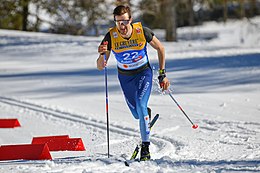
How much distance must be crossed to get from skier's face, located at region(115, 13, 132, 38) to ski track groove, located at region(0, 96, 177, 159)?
1512 millimetres

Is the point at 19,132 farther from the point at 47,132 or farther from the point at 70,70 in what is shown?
the point at 70,70

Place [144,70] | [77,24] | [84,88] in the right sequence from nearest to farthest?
[144,70] < [84,88] < [77,24]

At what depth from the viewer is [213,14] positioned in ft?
117

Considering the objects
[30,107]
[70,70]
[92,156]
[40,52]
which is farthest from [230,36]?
[92,156]

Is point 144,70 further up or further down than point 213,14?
further up

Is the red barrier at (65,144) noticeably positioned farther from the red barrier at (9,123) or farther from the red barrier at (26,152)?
the red barrier at (9,123)

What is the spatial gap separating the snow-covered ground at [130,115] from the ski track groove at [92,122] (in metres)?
0.01

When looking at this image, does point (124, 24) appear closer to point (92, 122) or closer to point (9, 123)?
point (92, 122)

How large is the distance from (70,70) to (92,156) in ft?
29.5

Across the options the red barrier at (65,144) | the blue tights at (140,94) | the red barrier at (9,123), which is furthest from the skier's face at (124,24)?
the red barrier at (9,123)

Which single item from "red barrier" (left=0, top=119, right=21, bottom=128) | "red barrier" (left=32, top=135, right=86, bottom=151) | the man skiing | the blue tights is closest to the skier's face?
the man skiing

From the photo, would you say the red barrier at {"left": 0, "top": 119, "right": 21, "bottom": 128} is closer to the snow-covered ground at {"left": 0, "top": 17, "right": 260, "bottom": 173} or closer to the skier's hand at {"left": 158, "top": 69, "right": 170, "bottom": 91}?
the snow-covered ground at {"left": 0, "top": 17, "right": 260, "bottom": 173}

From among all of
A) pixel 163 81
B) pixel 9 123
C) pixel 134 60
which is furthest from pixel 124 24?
pixel 9 123

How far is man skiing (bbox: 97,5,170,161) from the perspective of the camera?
6.12 meters
